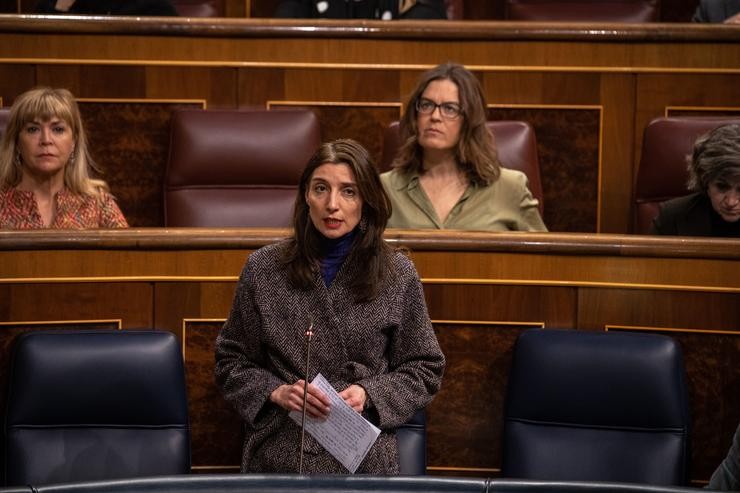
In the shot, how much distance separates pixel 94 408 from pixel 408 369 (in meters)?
0.34

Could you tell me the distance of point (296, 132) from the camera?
1.94 meters

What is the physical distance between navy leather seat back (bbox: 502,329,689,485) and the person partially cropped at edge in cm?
17

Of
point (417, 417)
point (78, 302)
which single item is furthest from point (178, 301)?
point (417, 417)

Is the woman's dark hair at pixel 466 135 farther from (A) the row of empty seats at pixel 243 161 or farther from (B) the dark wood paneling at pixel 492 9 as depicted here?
(B) the dark wood paneling at pixel 492 9

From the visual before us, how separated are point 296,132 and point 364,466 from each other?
80 cm

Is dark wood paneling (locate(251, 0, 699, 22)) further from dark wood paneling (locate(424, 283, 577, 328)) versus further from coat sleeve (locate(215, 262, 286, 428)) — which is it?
coat sleeve (locate(215, 262, 286, 428))

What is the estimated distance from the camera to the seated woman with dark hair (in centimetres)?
166

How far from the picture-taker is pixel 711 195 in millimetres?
1685

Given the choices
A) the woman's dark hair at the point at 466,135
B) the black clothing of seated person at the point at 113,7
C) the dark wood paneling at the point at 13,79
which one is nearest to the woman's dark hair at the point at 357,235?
the woman's dark hair at the point at 466,135

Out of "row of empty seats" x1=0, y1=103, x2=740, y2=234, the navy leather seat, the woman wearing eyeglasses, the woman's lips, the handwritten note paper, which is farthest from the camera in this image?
"row of empty seats" x1=0, y1=103, x2=740, y2=234

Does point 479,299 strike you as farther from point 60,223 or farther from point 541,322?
point 60,223

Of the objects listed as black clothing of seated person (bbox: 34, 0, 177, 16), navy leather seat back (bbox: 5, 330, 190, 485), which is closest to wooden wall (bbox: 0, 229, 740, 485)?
navy leather seat back (bbox: 5, 330, 190, 485)

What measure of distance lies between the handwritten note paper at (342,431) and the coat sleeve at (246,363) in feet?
0.18

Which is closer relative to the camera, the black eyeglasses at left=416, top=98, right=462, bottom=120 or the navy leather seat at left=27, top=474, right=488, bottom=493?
the navy leather seat at left=27, top=474, right=488, bottom=493
